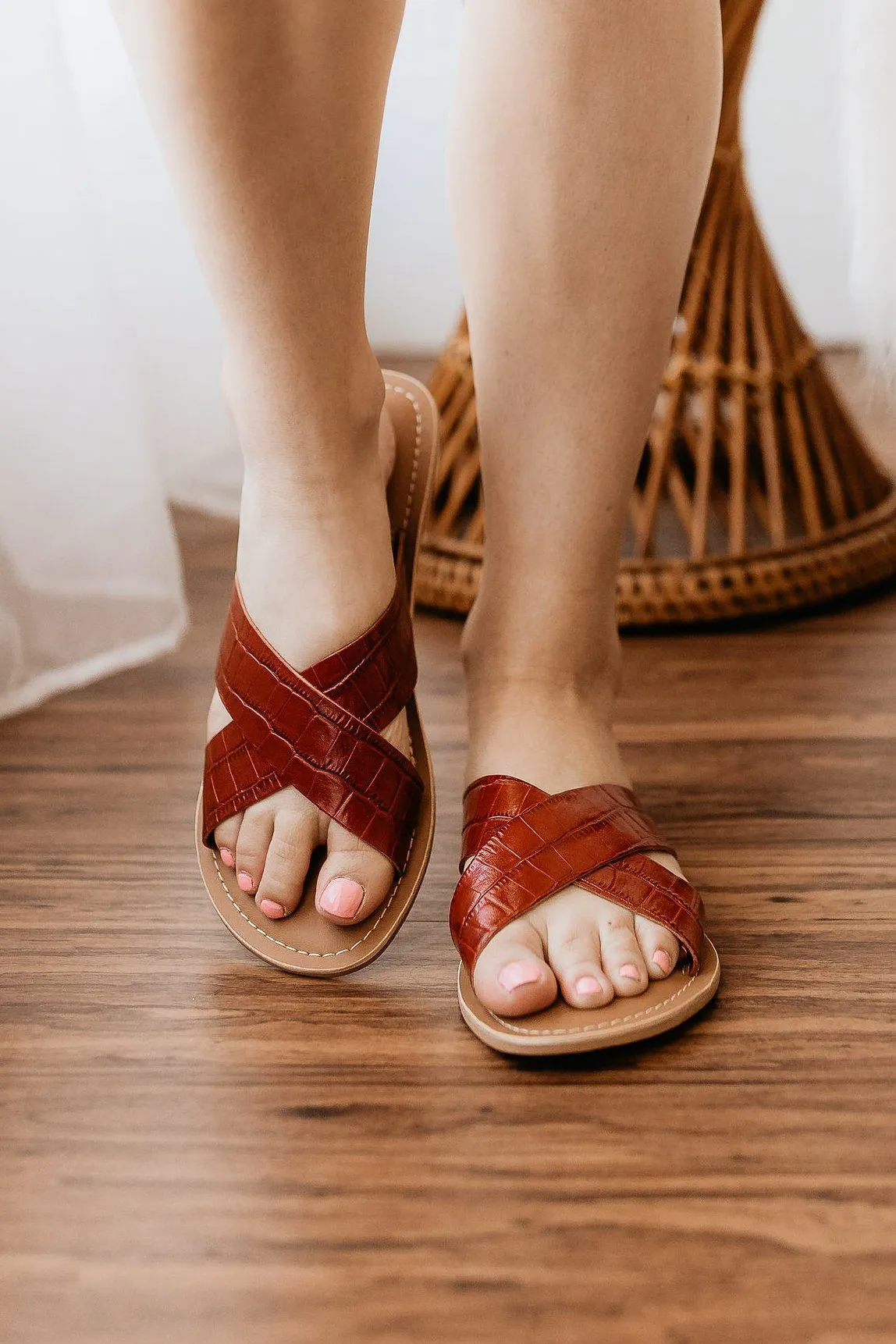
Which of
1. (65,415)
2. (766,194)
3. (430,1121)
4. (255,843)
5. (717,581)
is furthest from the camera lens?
(766,194)

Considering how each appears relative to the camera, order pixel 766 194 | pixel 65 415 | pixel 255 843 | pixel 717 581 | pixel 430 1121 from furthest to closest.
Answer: pixel 766 194 < pixel 717 581 < pixel 65 415 < pixel 255 843 < pixel 430 1121

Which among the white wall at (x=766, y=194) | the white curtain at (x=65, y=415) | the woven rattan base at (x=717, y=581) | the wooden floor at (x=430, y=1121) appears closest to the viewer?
the wooden floor at (x=430, y=1121)

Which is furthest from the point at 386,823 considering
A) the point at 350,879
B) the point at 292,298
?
the point at 292,298

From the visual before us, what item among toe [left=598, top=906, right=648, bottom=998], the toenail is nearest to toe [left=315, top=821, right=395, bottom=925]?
the toenail

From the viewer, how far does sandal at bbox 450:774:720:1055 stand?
586 mm

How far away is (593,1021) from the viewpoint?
586 millimetres

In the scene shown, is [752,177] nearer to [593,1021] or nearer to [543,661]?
[543,661]

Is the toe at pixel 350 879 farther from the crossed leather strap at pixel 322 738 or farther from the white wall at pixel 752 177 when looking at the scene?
the white wall at pixel 752 177

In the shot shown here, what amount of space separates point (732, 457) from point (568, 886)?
0.62m

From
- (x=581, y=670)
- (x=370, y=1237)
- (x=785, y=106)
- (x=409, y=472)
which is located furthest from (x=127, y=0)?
(x=785, y=106)

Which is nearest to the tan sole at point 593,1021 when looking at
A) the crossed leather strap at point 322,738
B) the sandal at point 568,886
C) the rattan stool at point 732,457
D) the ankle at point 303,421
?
the sandal at point 568,886

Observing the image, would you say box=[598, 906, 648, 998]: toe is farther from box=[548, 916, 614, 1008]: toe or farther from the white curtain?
the white curtain

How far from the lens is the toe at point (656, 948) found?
61 cm

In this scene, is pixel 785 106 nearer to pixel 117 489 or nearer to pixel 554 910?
pixel 117 489
